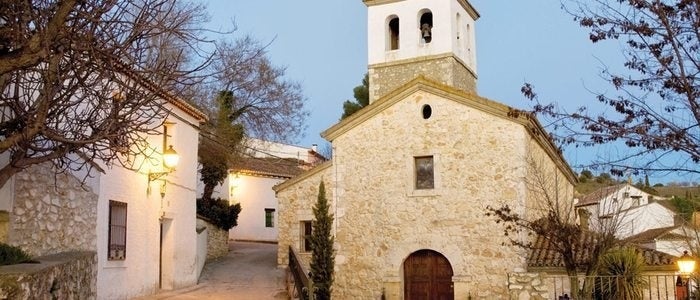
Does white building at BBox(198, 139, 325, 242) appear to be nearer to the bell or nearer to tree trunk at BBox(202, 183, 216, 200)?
tree trunk at BBox(202, 183, 216, 200)

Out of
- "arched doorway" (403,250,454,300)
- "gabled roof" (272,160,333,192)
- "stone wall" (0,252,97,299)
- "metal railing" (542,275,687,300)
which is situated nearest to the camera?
"stone wall" (0,252,97,299)

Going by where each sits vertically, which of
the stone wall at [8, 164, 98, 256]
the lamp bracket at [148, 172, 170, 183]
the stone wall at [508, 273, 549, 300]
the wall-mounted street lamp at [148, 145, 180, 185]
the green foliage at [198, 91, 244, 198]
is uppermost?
the green foliage at [198, 91, 244, 198]

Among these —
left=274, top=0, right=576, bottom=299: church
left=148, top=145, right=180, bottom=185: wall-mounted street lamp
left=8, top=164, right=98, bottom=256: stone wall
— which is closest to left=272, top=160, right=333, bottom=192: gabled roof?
left=274, top=0, right=576, bottom=299: church

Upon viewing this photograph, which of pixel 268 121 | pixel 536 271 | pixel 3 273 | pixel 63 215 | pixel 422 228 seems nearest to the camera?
pixel 3 273

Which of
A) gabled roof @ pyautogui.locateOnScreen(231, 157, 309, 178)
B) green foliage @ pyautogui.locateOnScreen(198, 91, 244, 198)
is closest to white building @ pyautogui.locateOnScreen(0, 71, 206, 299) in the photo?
green foliage @ pyautogui.locateOnScreen(198, 91, 244, 198)

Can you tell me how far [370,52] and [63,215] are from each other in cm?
1552

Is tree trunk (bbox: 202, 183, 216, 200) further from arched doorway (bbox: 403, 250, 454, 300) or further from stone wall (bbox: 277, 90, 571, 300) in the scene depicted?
arched doorway (bbox: 403, 250, 454, 300)

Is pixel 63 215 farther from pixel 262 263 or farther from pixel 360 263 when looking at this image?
pixel 262 263

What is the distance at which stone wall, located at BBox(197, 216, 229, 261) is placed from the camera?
2410 centimetres

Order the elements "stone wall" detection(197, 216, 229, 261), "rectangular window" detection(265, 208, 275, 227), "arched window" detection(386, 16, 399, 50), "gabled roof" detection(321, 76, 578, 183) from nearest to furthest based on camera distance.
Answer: "gabled roof" detection(321, 76, 578, 183), "arched window" detection(386, 16, 399, 50), "stone wall" detection(197, 216, 229, 261), "rectangular window" detection(265, 208, 275, 227)

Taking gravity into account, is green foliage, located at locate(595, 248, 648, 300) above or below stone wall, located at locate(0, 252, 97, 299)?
below

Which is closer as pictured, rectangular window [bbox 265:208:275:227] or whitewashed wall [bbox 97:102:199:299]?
whitewashed wall [bbox 97:102:199:299]

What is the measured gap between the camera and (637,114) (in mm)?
6152

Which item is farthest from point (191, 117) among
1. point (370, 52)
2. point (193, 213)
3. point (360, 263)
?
point (370, 52)
